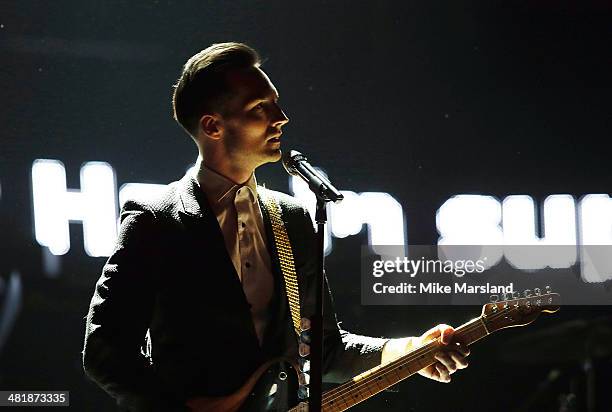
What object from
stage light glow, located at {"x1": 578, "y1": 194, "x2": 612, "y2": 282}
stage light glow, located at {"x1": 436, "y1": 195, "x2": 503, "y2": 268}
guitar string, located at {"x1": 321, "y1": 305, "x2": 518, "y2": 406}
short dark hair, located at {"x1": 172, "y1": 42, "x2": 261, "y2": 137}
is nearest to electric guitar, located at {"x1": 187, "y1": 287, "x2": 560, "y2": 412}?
guitar string, located at {"x1": 321, "y1": 305, "x2": 518, "y2": 406}

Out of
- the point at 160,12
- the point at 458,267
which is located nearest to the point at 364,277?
the point at 458,267

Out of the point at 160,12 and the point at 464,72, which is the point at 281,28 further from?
the point at 464,72

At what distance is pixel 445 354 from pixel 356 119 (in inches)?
56.1

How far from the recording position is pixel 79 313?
3205 millimetres

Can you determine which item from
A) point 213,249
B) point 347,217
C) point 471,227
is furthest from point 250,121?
point 471,227

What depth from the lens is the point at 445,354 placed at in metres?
2.24

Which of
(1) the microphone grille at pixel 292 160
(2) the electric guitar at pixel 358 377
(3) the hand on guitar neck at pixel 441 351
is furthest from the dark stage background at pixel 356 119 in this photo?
(1) the microphone grille at pixel 292 160

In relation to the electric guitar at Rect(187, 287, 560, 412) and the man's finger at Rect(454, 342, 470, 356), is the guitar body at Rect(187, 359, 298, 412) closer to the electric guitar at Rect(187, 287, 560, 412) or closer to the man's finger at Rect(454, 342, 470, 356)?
the electric guitar at Rect(187, 287, 560, 412)

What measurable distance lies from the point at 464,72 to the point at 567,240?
2.88 feet

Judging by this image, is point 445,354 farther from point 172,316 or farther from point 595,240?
point 595,240

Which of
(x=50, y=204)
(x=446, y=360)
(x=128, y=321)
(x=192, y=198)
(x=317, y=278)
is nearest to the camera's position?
(x=317, y=278)

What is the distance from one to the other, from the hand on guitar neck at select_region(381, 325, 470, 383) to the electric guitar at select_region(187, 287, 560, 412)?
16 millimetres

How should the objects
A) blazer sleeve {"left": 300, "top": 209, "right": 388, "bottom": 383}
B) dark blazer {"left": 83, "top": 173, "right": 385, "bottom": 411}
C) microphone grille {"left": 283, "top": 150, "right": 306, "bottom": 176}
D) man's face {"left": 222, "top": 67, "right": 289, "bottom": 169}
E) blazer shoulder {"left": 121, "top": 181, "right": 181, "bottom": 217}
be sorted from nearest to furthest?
microphone grille {"left": 283, "top": 150, "right": 306, "bottom": 176}, dark blazer {"left": 83, "top": 173, "right": 385, "bottom": 411}, blazer shoulder {"left": 121, "top": 181, "right": 181, "bottom": 217}, man's face {"left": 222, "top": 67, "right": 289, "bottom": 169}, blazer sleeve {"left": 300, "top": 209, "right": 388, "bottom": 383}

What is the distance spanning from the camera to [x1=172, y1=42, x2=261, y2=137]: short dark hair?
217cm
